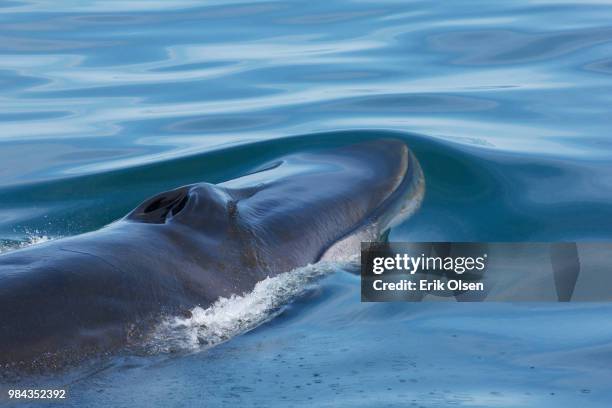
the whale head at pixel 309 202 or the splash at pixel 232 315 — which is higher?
the whale head at pixel 309 202

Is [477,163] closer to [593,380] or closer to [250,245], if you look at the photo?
[250,245]

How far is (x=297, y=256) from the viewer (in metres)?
9.11

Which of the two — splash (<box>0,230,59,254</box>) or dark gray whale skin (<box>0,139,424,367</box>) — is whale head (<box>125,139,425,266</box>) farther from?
splash (<box>0,230,59,254</box>)

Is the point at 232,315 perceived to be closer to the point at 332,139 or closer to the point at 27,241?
the point at 27,241

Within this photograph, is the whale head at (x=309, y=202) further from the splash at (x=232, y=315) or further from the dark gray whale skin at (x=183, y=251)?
the splash at (x=232, y=315)

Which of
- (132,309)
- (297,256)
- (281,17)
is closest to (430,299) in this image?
(297,256)

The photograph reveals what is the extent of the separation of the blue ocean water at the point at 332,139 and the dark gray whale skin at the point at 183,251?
194mm

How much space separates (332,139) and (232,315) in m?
6.03

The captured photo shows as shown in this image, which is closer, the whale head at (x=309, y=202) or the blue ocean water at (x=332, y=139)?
the blue ocean water at (x=332, y=139)

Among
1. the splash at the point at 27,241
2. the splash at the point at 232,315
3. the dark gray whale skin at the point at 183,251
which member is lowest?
the splash at the point at 27,241

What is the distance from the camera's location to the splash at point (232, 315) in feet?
24.8

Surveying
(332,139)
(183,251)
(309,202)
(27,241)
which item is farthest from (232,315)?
→ (332,139)

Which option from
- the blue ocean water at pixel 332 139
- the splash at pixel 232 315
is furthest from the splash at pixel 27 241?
the splash at pixel 232 315

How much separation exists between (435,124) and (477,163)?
2.63 meters
